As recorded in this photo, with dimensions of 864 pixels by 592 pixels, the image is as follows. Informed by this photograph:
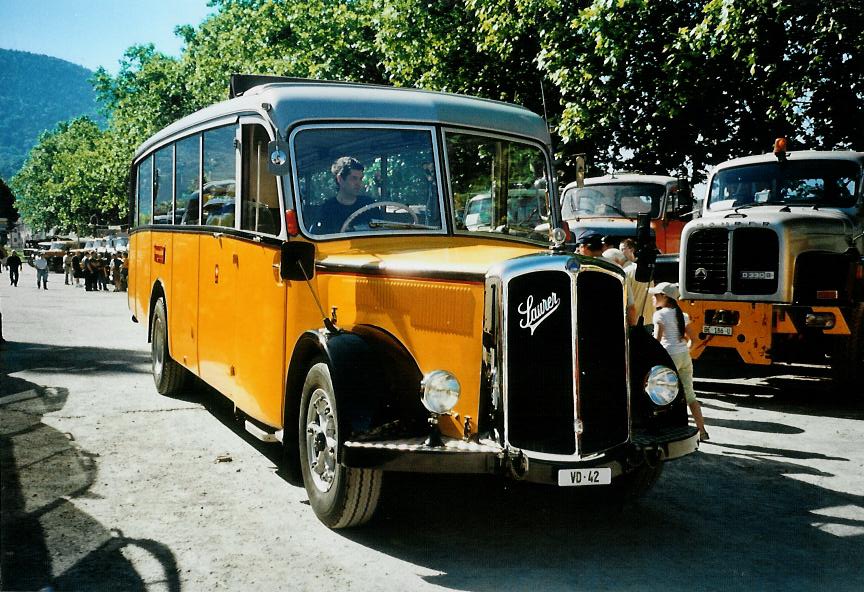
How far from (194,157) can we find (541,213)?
3.35 meters

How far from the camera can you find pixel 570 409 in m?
5.16

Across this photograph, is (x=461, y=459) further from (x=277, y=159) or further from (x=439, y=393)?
(x=277, y=159)

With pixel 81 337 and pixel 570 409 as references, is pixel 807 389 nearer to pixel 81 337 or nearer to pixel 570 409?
pixel 570 409

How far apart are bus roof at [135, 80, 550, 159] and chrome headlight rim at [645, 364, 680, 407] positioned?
7.59ft

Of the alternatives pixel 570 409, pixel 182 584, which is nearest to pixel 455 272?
pixel 570 409

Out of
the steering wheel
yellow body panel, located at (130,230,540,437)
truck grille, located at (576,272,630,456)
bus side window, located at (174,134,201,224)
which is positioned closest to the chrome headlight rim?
truck grille, located at (576,272,630,456)

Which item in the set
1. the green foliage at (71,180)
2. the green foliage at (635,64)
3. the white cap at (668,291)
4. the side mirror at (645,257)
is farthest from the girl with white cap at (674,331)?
the green foliage at (71,180)

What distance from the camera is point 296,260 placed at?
235 inches

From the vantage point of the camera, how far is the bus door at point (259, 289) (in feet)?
21.2

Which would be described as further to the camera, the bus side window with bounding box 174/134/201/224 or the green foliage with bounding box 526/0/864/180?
the green foliage with bounding box 526/0/864/180

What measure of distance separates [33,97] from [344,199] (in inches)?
440

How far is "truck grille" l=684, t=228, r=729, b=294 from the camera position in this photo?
11523mm

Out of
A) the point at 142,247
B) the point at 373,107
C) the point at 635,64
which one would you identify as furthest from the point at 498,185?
the point at 635,64

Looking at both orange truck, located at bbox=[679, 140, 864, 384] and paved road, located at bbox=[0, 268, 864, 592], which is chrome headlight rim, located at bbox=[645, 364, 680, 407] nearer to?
paved road, located at bbox=[0, 268, 864, 592]
